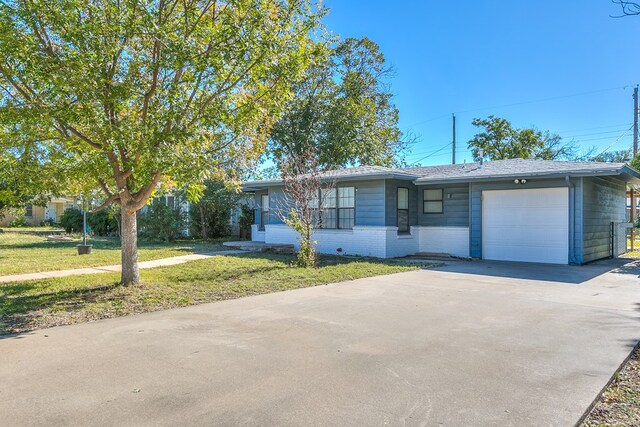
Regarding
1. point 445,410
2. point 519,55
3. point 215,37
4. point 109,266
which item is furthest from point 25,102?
point 519,55

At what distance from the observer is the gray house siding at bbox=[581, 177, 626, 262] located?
12953mm

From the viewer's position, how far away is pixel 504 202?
546 inches

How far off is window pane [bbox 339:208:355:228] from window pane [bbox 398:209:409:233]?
1583 millimetres

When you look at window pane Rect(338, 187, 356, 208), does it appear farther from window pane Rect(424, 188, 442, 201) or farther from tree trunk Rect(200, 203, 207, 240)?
tree trunk Rect(200, 203, 207, 240)

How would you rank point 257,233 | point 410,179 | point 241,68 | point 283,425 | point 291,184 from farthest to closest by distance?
point 257,233
point 410,179
point 291,184
point 241,68
point 283,425

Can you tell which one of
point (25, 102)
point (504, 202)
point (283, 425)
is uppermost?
point (25, 102)

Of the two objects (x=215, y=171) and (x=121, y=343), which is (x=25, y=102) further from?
(x=121, y=343)

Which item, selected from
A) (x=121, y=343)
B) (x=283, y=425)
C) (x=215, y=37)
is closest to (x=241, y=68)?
(x=215, y=37)

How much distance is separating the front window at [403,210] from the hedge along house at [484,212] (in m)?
0.03

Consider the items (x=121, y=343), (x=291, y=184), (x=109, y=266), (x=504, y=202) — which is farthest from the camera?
Answer: (x=504, y=202)

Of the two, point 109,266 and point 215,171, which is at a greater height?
point 215,171

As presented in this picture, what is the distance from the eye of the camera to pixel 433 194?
15445 millimetres

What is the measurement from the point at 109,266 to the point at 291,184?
5088 millimetres

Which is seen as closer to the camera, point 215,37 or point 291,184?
point 215,37
